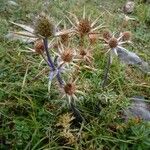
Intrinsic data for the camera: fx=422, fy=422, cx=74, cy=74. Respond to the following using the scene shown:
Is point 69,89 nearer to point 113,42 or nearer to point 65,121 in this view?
point 65,121

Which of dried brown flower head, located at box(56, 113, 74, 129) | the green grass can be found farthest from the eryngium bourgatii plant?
the green grass

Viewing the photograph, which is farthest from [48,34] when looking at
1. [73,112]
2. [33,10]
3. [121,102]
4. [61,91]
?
[33,10]

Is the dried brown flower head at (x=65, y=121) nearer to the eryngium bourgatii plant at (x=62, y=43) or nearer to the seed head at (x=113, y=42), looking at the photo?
the eryngium bourgatii plant at (x=62, y=43)

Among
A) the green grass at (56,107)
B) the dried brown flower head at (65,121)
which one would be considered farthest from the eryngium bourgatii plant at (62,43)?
the green grass at (56,107)

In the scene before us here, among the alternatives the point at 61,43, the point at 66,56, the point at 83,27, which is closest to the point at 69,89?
the point at 66,56

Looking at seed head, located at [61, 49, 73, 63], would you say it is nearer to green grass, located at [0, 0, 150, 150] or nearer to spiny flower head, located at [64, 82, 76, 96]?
spiny flower head, located at [64, 82, 76, 96]

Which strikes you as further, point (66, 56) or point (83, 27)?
point (83, 27)

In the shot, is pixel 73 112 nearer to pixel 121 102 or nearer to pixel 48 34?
pixel 121 102

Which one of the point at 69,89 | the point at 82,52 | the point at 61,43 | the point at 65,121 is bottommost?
→ the point at 65,121
